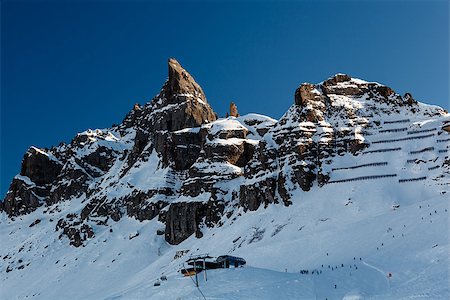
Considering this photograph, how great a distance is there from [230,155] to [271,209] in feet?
94.3

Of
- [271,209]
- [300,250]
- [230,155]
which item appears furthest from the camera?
[230,155]

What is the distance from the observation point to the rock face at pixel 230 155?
110m

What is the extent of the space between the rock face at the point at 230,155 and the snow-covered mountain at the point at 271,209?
358 millimetres

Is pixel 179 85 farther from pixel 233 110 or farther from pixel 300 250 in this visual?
pixel 300 250

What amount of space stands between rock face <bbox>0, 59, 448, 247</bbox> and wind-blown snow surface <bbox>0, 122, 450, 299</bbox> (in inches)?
146

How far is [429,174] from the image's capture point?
94375 millimetres

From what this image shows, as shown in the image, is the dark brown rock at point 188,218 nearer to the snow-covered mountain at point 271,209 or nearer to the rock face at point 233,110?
the snow-covered mountain at point 271,209

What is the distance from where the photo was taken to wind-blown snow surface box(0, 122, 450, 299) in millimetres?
38125

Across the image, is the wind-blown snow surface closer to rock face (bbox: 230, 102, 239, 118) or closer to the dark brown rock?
the dark brown rock

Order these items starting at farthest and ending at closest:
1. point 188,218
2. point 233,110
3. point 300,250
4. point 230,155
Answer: point 233,110
point 230,155
point 188,218
point 300,250

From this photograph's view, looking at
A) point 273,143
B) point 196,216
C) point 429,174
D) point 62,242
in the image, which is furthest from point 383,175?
point 62,242

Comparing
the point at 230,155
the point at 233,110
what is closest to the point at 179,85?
the point at 233,110

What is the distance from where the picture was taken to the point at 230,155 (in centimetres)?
12975

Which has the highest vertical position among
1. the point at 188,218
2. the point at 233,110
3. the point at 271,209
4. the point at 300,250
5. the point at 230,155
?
the point at 233,110
